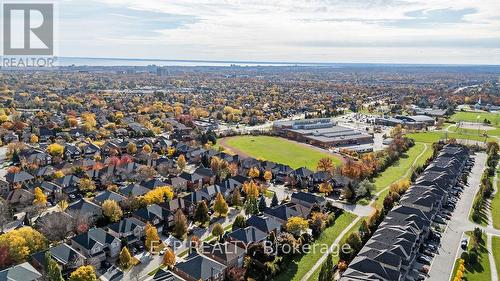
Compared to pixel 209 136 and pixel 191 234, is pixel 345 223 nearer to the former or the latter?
pixel 191 234

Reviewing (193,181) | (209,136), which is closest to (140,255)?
(193,181)

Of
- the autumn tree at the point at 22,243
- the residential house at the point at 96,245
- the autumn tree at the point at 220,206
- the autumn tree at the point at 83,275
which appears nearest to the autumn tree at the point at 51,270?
the autumn tree at the point at 83,275

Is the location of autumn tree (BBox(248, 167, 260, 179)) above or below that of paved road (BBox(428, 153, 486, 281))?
above

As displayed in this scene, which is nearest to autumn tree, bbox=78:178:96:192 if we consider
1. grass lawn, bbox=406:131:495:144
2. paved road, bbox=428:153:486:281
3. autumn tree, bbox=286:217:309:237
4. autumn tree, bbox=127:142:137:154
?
autumn tree, bbox=127:142:137:154

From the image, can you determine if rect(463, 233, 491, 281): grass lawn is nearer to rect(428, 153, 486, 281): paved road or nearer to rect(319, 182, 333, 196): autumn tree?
rect(428, 153, 486, 281): paved road

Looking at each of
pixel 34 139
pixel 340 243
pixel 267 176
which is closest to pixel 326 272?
pixel 340 243

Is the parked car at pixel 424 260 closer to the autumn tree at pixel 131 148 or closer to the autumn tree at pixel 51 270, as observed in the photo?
the autumn tree at pixel 51 270
